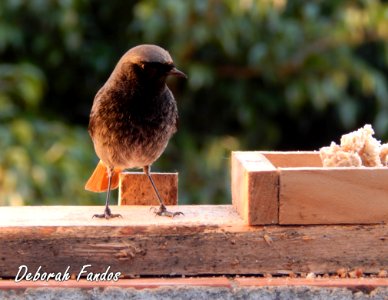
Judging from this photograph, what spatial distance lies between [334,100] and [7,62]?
2.03 metres

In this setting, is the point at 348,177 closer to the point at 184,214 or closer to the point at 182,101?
the point at 184,214

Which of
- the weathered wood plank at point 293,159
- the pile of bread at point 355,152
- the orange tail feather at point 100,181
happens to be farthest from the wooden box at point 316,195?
the orange tail feather at point 100,181

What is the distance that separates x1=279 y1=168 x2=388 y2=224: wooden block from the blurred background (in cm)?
258

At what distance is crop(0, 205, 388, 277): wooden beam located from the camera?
2.88 meters

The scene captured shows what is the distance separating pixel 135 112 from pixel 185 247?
766 mm

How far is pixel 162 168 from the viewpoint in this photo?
636 cm

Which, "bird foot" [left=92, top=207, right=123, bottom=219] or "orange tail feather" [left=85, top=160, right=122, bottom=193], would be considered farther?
"orange tail feather" [left=85, top=160, right=122, bottom=193]

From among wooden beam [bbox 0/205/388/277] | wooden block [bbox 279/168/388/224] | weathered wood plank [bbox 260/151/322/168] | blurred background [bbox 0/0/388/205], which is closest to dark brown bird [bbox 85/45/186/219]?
weathered wood plank [bbox 260/151/322/168]

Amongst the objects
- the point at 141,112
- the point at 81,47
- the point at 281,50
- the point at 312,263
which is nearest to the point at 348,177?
the point at 312,263

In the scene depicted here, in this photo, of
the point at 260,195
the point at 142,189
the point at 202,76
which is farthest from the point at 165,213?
the point at 202,76

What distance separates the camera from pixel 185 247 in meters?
2.91

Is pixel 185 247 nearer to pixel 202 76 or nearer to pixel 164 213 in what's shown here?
pixel 164 213

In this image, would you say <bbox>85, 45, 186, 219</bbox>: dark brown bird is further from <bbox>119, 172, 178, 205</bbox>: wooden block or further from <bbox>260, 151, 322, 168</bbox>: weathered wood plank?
<bbox>260, 151, 322, 168</bbox>: weathered wood plank

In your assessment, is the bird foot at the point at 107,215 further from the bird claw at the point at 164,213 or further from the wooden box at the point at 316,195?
the wooden box at the point at 316,195
